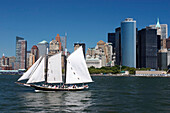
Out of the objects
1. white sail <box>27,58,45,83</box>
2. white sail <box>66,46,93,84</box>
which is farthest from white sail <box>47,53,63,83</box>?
white sail <box>66,46,93,84</box>

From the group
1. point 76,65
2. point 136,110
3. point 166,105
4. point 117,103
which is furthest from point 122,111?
point 76,65

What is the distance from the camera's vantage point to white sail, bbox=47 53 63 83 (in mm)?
82875

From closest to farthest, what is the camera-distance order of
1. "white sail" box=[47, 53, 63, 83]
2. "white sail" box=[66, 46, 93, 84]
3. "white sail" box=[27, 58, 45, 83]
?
"white sail" box=[27, 58, 45, 83] → "white sail" box=[47, 53, 63, 83] → "white sail" box=[66, 46, 93, 84]

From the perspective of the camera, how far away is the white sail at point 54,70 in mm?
82875

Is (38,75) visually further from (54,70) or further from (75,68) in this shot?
(75,68)

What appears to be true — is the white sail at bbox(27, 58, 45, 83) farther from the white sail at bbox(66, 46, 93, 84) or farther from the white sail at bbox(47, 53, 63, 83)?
the white sail at bbox(66, 46, 93, 84)

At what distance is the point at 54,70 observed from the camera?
273ft

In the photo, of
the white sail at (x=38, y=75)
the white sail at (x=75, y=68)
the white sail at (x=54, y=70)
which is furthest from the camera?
the white sail at (x=75, y=68)

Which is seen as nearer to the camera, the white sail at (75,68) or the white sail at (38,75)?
the white sail at (38,75)

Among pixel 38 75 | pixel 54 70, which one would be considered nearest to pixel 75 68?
pixel 54 70

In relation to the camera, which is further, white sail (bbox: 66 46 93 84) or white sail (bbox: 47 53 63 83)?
white sail (bbox: 66 46 93 84)

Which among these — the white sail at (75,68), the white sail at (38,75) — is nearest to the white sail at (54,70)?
the white sail at (38,75)

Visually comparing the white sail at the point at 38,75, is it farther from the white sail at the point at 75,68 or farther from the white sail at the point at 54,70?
the white sail at the point at 75,68

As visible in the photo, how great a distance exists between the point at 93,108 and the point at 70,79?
30661 millimetres
